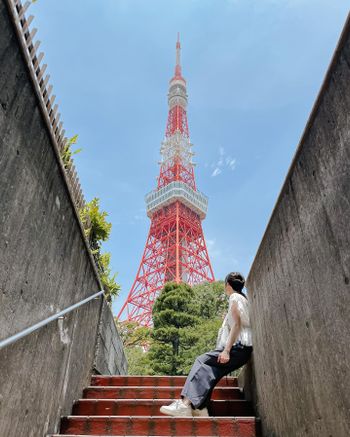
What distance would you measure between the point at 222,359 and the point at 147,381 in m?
1.12

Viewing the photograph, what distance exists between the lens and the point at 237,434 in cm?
215

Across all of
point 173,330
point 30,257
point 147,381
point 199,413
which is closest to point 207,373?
point 199,413

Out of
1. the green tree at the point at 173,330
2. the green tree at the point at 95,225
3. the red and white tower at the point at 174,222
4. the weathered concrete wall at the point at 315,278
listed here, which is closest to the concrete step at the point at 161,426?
the weathered concrete wall at the point at 315,278

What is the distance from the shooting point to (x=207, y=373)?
2318 mm

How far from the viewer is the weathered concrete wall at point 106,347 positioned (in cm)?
353

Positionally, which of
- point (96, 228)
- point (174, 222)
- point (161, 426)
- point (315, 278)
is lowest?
point (161, 426)

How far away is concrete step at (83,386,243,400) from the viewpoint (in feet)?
9.12

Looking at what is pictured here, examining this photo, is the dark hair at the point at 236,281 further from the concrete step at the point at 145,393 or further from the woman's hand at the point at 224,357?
the concrete step at the point at 145,393

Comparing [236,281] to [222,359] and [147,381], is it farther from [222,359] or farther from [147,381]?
[147,381]

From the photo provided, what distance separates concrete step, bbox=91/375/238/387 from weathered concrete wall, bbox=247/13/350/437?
1256 mm

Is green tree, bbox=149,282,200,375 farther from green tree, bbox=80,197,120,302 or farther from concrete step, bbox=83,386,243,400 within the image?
concrete step, bbox=83,386,243,400

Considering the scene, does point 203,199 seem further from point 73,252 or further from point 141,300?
point 73,252

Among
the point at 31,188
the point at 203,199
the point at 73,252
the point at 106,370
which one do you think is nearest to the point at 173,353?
the point at 106,370

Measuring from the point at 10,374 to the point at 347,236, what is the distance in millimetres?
1458
